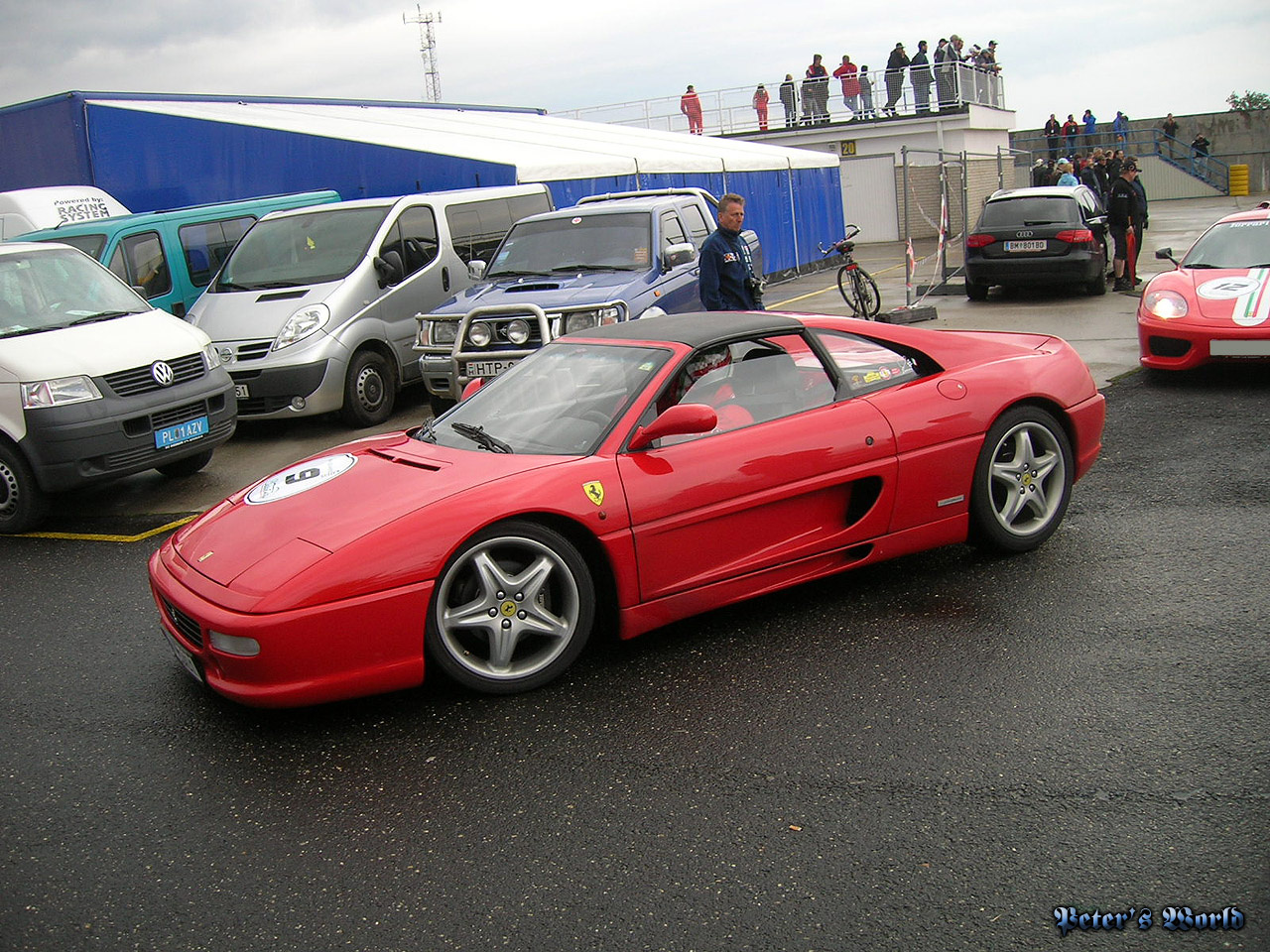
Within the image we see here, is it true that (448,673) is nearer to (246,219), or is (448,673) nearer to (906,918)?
(906,918)

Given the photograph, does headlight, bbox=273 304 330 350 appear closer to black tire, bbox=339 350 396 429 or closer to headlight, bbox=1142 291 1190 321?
black tire, bbox=339 350 396 429

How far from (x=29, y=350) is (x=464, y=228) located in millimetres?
5070

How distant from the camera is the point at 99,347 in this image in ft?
25.3

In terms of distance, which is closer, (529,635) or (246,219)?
(529,635)

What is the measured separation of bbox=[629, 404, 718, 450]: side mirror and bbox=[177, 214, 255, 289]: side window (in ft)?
28.6

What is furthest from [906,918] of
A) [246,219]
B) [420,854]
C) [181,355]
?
[246,219]

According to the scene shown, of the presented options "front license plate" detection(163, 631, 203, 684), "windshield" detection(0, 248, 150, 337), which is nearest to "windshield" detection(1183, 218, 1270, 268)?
"windshield" detection(0, 248, 150, 337)

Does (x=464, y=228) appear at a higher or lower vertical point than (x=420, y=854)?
higher

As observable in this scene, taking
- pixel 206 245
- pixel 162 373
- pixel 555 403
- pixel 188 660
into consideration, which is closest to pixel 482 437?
pixel 555 403

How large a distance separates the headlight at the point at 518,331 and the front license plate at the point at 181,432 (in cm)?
237

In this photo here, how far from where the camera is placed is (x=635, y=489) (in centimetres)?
425

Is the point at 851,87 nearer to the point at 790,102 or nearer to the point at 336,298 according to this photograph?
the point at 790,102

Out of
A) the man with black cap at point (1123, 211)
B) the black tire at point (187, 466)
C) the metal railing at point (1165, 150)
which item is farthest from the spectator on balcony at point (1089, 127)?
the black tire at point (187, 466)

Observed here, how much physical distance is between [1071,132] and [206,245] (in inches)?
1386
